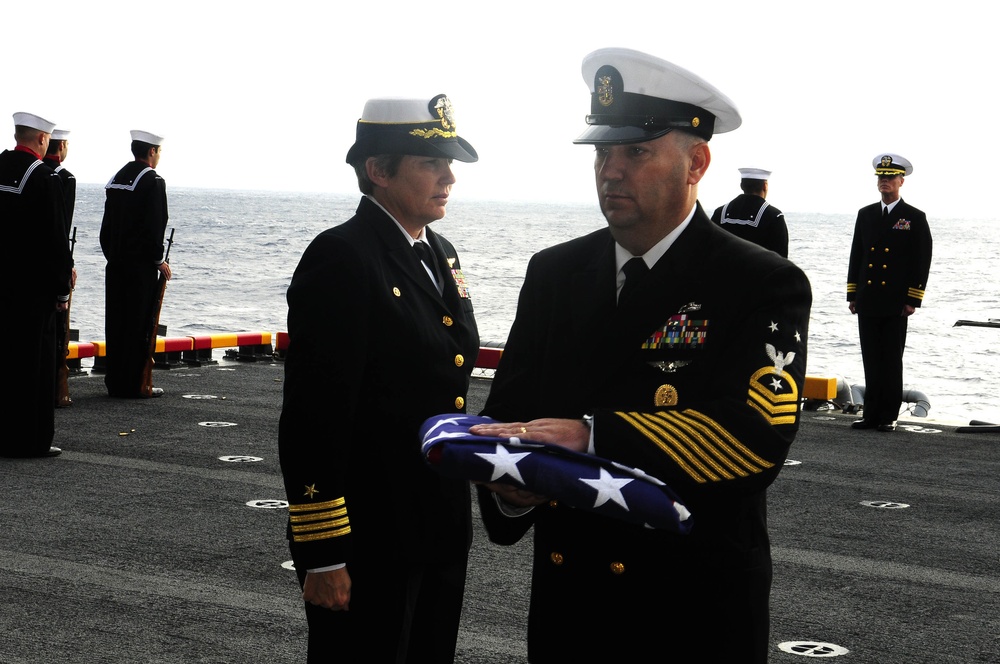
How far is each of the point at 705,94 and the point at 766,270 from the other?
349 mm

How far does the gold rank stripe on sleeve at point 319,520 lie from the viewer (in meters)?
2.68

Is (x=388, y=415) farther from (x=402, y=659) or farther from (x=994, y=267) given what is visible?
(x=994, y=267)

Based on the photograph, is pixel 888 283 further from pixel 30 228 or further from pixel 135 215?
pixel 30 228

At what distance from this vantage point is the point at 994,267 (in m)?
64.6

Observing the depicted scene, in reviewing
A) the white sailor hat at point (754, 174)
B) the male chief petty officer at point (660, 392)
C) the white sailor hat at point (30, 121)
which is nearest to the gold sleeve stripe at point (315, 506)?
the male chief petty officer at point (660, 392)

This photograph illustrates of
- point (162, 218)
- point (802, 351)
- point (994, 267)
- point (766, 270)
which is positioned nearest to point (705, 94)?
point (766, 270)

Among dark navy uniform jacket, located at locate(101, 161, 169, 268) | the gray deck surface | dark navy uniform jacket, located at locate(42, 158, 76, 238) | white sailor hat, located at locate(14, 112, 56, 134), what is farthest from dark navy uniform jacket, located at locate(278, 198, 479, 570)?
dark navy uniform jacket, located at locate(101, 161, 169, 268)

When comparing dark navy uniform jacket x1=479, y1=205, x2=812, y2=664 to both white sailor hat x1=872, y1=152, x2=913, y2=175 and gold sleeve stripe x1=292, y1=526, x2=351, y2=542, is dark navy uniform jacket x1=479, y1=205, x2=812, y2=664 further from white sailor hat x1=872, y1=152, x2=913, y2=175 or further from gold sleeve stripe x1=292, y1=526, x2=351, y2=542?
white sailor hat x1=872, y1=152, x2=913, y2=175

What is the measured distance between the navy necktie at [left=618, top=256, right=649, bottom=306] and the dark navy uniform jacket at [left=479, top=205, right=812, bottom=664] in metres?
0.02

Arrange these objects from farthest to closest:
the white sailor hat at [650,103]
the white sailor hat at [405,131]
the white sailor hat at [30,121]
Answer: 1. the white sailor hat at [30,121]
2. the white sailor hat at [405,131]
3. the white sailor hat at [650,103]

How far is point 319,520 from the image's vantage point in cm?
268

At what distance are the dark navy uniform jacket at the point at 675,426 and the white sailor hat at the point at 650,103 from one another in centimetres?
19

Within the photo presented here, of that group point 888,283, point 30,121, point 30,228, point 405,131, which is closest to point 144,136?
point 30,121

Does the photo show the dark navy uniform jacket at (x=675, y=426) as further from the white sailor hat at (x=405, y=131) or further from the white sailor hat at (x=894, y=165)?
the white sailor hat at (x=894, y=165)
